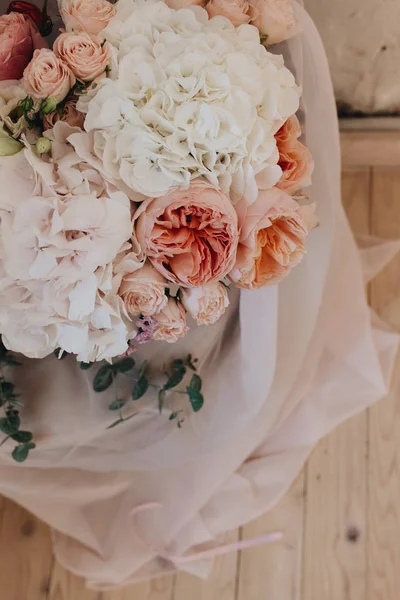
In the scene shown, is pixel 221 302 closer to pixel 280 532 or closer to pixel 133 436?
pixel 133 436

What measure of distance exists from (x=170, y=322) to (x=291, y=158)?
0.18 metres

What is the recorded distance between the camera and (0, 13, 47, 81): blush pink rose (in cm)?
54

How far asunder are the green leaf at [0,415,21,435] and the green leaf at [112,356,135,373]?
14cm

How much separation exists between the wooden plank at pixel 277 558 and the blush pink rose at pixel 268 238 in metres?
0.68

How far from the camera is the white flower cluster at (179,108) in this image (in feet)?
1.62

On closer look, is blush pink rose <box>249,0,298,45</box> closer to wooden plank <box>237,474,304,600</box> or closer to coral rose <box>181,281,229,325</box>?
coral rose <box>181,281,229,325</box>

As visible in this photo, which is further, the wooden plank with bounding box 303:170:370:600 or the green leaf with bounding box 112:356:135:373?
the wooden plank with bounding box 303:170:370:600

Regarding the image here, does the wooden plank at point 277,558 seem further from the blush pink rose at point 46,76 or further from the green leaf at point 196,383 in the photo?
the blush pink rose at point 46,76

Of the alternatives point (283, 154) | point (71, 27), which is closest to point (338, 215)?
point (283, 154)

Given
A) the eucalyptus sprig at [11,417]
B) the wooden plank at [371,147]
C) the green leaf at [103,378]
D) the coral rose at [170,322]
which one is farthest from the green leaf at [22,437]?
the wooden plank at [371,147]

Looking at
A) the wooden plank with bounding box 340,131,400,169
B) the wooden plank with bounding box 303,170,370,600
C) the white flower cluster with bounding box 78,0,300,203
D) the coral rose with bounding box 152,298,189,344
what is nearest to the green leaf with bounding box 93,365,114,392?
the coral rose with bounding box 152,298,189,344

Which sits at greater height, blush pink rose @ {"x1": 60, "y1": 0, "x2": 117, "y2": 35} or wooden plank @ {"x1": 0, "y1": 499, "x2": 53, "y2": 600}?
blush pink rose @ {"x1": 60, "y1": 0, "x2": 117, "y2": 35}

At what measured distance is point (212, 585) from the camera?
1.09 m

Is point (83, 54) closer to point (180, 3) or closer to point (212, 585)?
point (180, 3)
